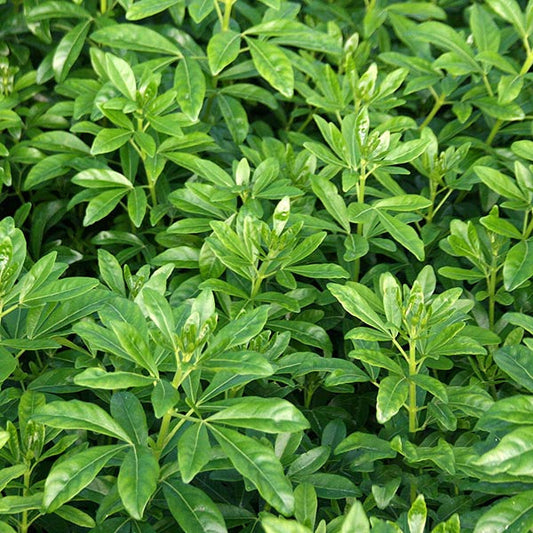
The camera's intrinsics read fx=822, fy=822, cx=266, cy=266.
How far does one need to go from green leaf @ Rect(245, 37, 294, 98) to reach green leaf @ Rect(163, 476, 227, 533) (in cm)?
123

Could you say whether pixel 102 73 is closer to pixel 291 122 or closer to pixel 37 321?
pixel 291 122

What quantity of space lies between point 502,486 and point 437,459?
0.44 feet

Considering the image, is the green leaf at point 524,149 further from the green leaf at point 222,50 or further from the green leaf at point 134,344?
the green leaf at point 134,344

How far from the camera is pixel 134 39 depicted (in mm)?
2529

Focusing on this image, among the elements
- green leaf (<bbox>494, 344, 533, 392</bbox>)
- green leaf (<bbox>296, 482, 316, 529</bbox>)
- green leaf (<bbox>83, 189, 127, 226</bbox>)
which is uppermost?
green leaf (<bbox>83, 189, 127, 226</bbox>)

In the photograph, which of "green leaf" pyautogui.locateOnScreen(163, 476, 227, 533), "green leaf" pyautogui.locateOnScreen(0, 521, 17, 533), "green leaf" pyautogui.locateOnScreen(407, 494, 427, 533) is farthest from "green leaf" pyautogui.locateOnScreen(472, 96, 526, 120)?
"green leaf" pyautogui.locateOnScreen(0, 521, 17, 533)

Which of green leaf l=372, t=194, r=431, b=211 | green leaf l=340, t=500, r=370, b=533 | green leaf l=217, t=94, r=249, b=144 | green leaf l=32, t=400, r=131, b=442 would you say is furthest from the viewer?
green leaf l=217, t=94, r=249, b=144

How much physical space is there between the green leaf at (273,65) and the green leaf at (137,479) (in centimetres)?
122

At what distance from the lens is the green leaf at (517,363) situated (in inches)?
66.2

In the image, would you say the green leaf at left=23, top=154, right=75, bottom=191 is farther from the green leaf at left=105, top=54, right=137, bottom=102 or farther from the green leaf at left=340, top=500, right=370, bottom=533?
the green leaf at left=340, top=500, right=370, bottom=533

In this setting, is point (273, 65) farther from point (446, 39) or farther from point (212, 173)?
point (446, 39)

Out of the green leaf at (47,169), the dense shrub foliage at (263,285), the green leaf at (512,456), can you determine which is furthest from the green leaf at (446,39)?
the green leaf at (512,456)

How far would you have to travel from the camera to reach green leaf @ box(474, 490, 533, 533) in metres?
1.48

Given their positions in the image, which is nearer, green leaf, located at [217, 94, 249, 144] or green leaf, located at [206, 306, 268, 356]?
green leaf, located at [206, 306, 268, 356]
